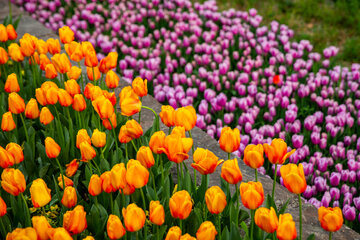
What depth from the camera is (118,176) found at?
1.54 meters

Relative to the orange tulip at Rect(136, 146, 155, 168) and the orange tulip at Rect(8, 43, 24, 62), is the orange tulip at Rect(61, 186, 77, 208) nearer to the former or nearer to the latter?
the orange tulip at Rect(136, 146, 155, 168)

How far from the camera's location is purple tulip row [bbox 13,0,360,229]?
290 cm

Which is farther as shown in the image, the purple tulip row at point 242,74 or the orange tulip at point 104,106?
the purple tulip row at point 242,74

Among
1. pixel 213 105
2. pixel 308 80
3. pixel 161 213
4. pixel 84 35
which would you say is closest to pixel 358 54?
pixel 308 80

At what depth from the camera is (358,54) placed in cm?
452

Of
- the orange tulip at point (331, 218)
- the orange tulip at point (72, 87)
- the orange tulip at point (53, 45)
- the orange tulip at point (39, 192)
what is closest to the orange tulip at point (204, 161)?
the orange tulip at point (331, 218)

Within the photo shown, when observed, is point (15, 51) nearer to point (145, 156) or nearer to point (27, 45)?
point (27, 45)

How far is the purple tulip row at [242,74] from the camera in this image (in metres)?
2.90

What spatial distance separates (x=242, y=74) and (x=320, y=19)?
217 cm

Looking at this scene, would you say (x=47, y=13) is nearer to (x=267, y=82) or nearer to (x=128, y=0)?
(x=128, y=0)

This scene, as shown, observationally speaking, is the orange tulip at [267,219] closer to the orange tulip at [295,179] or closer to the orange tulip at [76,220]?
the orange tulip at [295,179]

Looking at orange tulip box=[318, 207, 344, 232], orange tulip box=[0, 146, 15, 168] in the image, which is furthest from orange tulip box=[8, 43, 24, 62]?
orange tulip box=[318, 207, 344, 232]

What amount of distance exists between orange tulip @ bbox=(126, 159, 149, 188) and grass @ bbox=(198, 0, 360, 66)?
3.48m

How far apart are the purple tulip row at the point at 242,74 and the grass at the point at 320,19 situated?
0.32 metres
